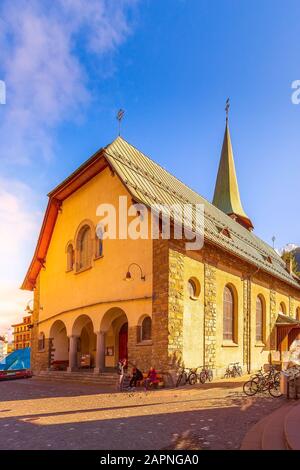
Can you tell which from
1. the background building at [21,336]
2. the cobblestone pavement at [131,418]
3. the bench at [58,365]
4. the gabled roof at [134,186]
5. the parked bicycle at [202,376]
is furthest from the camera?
the background building at [21,336]

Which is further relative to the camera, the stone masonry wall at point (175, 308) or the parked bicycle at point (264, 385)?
the stone masonry wall at point (175, 308)

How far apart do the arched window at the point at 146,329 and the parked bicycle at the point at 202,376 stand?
2287mm

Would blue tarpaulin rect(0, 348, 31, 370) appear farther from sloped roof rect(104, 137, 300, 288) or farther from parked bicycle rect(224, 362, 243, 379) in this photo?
sloped roof rect(104, 137, 300, 288)

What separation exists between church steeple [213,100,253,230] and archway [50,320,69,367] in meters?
19.8

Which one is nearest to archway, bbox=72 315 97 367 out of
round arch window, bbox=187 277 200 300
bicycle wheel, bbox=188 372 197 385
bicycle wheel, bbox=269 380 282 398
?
round arch window, bbox=187 277 200 300

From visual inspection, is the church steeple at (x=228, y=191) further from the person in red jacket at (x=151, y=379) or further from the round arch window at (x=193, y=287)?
the person in red jacket at (x=151, y=379)

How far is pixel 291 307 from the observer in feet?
103

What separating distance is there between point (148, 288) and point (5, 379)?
515 inches

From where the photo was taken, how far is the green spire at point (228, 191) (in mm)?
39938

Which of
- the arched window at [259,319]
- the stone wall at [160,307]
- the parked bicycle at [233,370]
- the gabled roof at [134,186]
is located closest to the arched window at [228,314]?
the parked bicycle at [233,370]

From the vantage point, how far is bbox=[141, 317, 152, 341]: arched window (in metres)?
18.2

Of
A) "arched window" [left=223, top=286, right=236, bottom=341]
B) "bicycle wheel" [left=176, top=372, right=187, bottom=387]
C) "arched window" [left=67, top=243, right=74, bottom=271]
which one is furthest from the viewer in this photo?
"arched window" [left=67, top=243, right=74, bottom=271]
